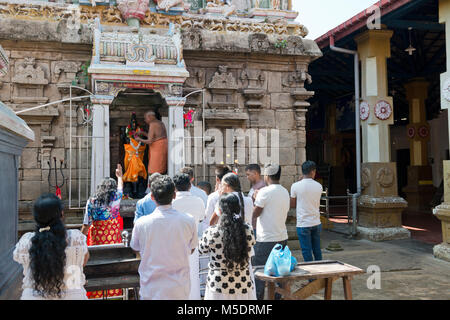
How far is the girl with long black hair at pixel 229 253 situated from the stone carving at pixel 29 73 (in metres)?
5.38

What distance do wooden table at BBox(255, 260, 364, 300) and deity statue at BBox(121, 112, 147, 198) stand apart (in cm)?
403

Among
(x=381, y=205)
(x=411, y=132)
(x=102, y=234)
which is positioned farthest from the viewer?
(x=411, y=132)

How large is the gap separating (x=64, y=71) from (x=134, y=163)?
2.08 m

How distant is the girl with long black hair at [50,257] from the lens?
8.67 ft

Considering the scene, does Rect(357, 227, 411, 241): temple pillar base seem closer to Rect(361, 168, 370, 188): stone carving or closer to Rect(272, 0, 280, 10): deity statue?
Rect(361, 168, 370, 188): stone carving

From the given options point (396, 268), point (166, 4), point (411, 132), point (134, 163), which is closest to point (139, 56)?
point (166, 4)

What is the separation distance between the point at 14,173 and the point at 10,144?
1.38 ft

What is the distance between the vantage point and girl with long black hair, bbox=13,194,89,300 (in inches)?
104

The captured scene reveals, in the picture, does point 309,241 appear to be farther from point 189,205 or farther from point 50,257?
point 50,257

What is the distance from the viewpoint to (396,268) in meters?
6.67

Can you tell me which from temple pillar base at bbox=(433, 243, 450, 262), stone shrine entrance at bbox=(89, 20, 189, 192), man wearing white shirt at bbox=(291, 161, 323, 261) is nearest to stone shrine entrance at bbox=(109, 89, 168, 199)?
stone shrine entrance at bbox=(89, 20, 189, 192)

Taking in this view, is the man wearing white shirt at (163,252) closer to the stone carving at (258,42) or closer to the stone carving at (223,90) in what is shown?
the stone carving at (223,90)

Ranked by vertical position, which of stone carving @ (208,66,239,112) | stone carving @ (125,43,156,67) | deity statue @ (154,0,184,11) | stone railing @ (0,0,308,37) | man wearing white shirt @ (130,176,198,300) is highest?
deity statue @ (154,0,184,11)

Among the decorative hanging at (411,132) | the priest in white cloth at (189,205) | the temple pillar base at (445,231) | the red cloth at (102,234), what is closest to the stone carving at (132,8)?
the red cloth at (102,234)
